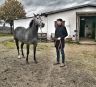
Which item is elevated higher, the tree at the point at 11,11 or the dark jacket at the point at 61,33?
the tree at the point at 11,11

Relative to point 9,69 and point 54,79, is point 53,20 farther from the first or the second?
point 54,79

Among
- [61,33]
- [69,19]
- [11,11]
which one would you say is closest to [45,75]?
[61,33]

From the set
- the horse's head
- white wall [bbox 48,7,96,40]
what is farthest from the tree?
the horse's head

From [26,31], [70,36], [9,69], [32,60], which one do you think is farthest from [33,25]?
[70,36]

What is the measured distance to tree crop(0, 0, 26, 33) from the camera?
2803 inches

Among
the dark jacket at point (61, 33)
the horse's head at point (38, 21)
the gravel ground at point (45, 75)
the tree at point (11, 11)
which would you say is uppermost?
the tree at point (11, 11)

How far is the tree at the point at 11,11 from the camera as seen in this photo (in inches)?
2803

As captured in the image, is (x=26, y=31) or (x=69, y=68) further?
(x=26, y=31)

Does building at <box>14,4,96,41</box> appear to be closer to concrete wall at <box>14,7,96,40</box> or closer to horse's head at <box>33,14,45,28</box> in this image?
concrete wall at <box>14,7,96,40</box>

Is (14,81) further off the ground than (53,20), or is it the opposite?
(53,20)

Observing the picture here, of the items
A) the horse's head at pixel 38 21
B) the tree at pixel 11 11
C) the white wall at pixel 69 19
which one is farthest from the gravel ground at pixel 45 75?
the tree at pixel 11 11

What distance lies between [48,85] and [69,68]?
3.19 meters

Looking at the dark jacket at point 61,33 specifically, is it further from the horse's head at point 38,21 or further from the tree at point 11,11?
the tree at point 11,11

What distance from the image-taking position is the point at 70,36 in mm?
28125
